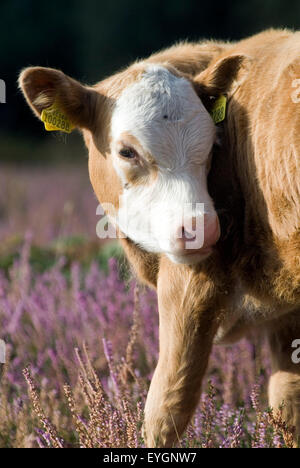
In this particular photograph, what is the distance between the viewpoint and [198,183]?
2451 mm

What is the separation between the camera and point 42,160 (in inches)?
762

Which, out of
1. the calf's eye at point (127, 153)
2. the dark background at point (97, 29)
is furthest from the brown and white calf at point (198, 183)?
the dark background at point (97, 29)

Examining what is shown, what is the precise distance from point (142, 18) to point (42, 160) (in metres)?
10.0

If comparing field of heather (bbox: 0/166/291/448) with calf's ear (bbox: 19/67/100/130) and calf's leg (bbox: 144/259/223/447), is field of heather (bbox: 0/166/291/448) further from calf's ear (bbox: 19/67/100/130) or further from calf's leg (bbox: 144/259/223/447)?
calf's ear (bbox: 19/67/100/130)

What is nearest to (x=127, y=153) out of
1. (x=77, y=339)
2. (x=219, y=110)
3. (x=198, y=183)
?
(x=198, y=183)

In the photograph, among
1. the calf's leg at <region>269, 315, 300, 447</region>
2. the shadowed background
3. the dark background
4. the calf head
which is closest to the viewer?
the calf head

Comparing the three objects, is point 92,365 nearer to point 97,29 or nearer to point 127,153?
point 127,153

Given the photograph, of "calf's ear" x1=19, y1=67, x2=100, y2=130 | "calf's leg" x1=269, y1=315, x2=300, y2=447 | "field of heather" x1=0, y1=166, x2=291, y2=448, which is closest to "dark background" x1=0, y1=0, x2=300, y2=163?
"field of heather" x1=0, y1=166, x2=291, y2=448

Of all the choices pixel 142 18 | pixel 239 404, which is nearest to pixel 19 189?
pixel 239 404

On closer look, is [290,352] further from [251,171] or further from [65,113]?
[65,113]

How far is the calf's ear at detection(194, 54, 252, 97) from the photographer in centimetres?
262

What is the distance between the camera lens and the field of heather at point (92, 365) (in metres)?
2.62

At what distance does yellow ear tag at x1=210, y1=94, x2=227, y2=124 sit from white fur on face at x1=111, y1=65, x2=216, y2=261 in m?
0.05

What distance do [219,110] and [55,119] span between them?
0.66 meters
